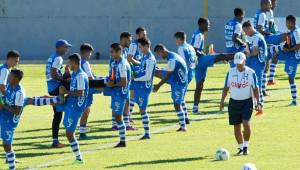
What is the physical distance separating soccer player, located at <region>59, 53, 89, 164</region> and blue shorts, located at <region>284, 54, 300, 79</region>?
1052cm

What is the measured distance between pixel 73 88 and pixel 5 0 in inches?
1430

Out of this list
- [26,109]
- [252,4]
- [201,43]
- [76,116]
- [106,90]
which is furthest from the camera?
[252,4]

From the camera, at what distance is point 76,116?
1752cm

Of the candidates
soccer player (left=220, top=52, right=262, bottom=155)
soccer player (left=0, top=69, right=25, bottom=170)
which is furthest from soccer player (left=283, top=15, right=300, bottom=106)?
soccer player (left=0, top=69, right=25, bottom=170)

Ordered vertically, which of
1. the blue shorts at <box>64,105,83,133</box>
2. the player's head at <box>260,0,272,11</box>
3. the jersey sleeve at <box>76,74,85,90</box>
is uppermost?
the player's head at <box>260,0,272,11</box>

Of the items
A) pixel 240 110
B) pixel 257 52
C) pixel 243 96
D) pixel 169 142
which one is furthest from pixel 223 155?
pixel 257 52

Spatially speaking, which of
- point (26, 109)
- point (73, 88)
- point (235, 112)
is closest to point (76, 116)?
point (73, 88)

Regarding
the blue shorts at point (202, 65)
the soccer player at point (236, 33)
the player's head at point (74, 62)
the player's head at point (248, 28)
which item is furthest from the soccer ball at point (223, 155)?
the soccer player at point (236, 33)

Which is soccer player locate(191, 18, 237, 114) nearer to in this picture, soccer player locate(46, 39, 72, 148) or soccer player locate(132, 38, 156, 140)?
soccer player locate(132, 38, 156, 140)

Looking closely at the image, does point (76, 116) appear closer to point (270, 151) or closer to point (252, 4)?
point (270, 151)

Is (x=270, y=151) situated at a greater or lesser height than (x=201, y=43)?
lesser

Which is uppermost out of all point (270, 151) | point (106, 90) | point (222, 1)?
point (222, 1)

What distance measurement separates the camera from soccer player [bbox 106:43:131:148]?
19.4 metres

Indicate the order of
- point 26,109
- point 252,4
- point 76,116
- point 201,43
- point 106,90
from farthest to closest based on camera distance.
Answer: point 252,4, point 26,109, point 201,43, point 106,90, point 76,116
